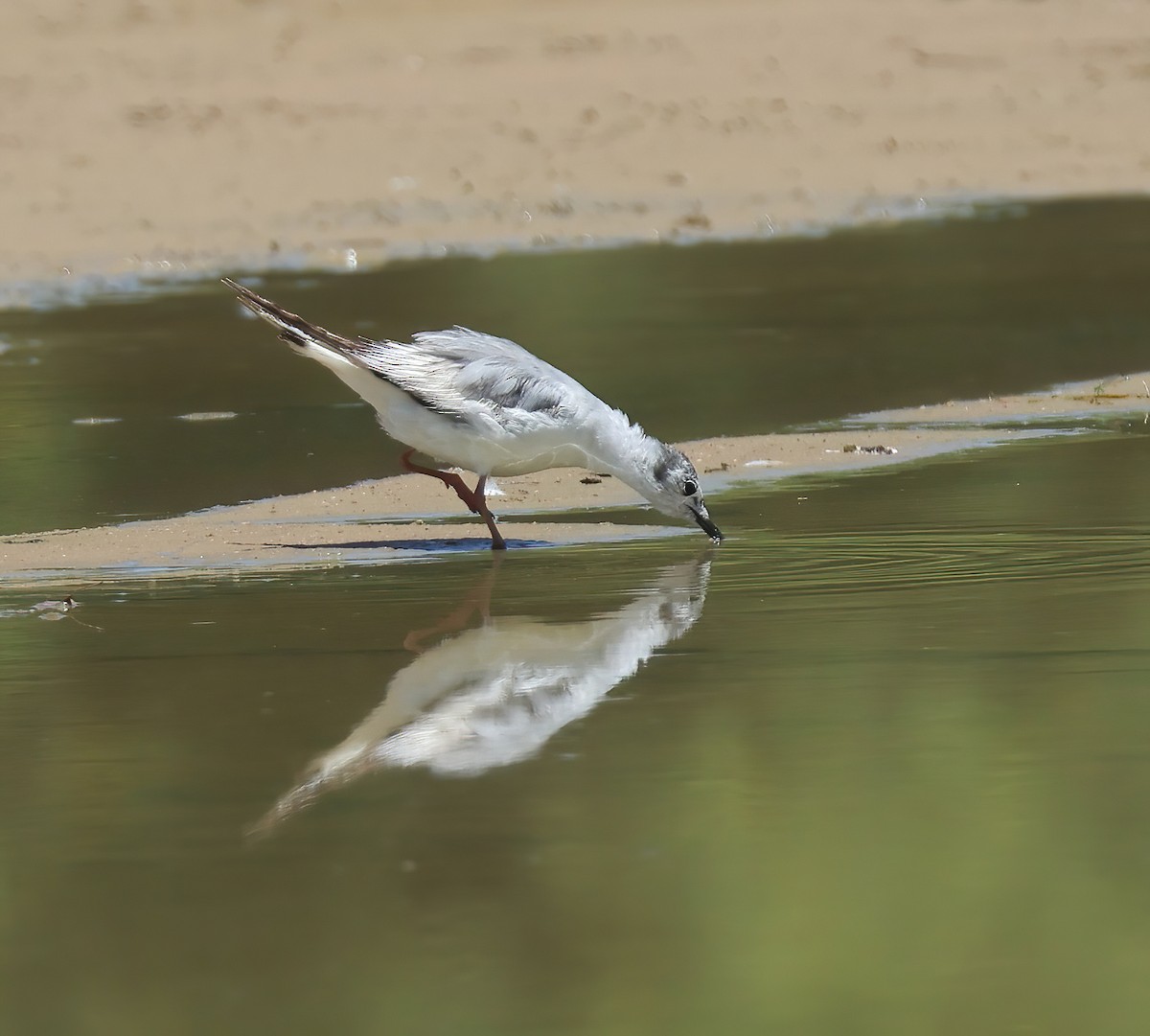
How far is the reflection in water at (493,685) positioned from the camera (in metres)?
5.25

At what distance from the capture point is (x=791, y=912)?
4.27 meters

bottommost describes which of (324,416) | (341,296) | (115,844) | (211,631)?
(341,296)

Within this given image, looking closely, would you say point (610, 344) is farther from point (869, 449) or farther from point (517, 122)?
point (517, 122)

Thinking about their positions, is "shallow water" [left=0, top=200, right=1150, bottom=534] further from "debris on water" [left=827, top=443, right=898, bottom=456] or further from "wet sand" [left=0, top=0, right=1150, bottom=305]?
"wet sand" [left=0, top=0, right=1150, bottom=305]

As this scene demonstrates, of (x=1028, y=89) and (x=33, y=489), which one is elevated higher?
(x=33, y=489)

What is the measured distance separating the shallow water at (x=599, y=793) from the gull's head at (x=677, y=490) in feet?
0.57

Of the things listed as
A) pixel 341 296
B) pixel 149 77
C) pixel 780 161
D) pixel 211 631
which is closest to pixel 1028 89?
pixel 780 161

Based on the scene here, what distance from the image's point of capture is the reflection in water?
17.2 feet

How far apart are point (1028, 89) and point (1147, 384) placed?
13239 millimetres

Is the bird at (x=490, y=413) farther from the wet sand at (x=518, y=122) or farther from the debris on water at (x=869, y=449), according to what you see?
the wet sand at (x=518, y=122)

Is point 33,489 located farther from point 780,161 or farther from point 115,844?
point 780,161

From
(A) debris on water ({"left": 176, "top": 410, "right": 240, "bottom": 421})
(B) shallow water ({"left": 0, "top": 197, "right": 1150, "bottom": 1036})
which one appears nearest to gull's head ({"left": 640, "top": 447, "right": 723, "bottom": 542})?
(B) shallow water ({"left": 0, "top": 197, "right": 1150, "bottom": 1036})

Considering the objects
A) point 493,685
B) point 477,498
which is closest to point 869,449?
point 477,498

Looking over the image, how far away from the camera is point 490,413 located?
8.02 m
